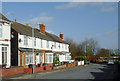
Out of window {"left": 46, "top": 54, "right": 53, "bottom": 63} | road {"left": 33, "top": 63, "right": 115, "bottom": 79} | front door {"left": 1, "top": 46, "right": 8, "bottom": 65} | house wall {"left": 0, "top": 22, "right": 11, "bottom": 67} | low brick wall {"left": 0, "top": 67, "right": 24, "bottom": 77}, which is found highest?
house wall {"left": 0, "top": 22, "right": 11, "bottom": 67}

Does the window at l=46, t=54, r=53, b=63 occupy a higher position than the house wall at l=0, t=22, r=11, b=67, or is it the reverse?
the house wall at l=0, t=22, r=11, b=67

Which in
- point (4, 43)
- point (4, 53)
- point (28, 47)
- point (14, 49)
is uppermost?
point (4, 43)

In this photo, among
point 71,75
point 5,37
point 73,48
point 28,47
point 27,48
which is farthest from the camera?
point 73,48

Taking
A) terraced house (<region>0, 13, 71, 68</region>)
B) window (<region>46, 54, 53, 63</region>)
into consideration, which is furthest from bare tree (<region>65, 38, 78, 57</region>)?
window (<region>46, 54, 53, 63</region>)

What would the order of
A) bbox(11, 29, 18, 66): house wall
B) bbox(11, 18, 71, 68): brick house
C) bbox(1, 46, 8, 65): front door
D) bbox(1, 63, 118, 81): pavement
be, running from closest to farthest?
bbox(1, 63, 118, 81): pavement, bbox(1, 46, 8, 65): front door, bbox(11, 29, 18, 66): house wall, bbox(11, 18, 71, 68): brick house

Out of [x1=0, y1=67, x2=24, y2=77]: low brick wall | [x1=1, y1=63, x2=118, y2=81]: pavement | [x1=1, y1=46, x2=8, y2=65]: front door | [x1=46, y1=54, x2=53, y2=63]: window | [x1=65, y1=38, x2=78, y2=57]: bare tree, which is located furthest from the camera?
[x1=65, y1=38, x2=78, y2=57]: bare tree

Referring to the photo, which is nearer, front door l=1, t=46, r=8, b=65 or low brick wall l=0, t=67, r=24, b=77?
low brick wall l=0, t=67, r=24, b=77

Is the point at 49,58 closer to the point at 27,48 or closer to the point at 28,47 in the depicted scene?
the point at 28,47

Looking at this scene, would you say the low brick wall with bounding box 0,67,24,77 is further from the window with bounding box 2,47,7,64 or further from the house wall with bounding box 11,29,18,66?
the house wall with bounding box 11,29,18,66

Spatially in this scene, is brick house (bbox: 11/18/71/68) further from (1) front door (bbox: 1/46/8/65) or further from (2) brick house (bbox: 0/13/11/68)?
(1) front door (bbox: 1/46/8/65)

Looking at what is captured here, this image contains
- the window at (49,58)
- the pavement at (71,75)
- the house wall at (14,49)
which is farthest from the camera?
the window at (49,58)

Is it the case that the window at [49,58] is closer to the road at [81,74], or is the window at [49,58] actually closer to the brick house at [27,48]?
the brick house at [27,48]

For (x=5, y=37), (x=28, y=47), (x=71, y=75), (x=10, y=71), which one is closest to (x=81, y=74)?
(x=71, y=75)

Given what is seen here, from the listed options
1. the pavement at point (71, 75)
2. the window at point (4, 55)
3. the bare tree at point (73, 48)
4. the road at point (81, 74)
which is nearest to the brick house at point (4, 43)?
the window at point (4, 55)
